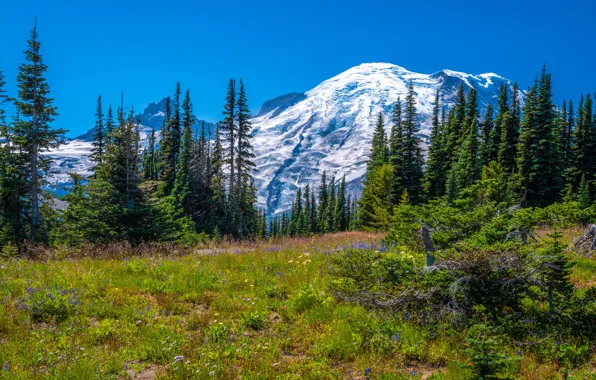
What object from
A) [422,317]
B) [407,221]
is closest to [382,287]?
[422,317]

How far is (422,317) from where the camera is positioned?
536 cm

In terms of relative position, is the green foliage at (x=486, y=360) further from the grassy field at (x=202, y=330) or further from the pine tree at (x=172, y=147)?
the pine tree at (x=172, y=147)

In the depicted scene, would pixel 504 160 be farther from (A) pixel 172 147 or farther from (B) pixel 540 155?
(A) pixel 172 147

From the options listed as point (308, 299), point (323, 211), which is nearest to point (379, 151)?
point (323, 211)

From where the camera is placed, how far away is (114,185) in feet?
52.8

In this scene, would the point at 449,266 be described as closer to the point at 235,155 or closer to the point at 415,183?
the point at 235,155

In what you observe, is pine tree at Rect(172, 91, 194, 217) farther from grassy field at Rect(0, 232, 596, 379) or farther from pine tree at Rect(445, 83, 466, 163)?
grassy field at Rect(0, 232, 596, 379)

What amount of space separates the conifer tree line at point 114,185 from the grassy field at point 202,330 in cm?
585

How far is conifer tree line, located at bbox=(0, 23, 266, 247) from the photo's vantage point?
617 inches

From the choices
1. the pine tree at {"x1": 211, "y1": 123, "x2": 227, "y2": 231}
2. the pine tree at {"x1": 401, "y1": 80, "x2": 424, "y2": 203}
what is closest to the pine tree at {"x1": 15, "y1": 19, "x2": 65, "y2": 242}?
the pine tree at {"x1": 211, "y1": 123, "x2": 227, "y2": 231}

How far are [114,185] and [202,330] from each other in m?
12.9

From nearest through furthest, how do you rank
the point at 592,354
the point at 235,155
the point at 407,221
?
the point at 592,354 → the point at 407,221 → the point at 235,155

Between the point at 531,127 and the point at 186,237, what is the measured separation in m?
43.2

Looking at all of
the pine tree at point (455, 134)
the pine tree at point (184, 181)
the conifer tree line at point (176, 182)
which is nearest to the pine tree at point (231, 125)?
the conifer tree line at point (176, 182)
